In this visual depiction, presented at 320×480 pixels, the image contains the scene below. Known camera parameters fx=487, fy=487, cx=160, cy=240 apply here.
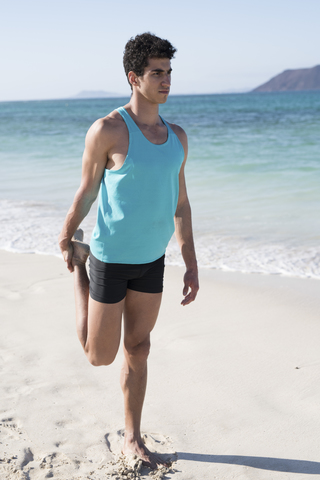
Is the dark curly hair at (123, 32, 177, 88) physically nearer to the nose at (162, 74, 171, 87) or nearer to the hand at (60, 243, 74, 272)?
the nose at (162, 74, 171, 87)

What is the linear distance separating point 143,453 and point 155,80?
5.84 feet

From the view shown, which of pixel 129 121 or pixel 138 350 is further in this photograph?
pixel 138 350

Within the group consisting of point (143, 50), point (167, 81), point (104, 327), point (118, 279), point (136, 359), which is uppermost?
point (143, 50)

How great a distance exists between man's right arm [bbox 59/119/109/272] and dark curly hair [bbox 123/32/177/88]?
315 mm

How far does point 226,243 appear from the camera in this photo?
21.2 ft

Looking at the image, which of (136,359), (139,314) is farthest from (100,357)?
(139,314)

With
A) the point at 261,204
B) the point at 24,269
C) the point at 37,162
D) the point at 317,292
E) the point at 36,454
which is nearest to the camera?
the point at 36,454

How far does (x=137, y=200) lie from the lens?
2.15 m

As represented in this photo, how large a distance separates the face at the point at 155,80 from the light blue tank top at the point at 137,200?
0.14 metres

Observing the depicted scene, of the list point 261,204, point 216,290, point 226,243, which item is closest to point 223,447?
point 216,290

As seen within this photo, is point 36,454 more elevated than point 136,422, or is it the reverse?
point 136,422

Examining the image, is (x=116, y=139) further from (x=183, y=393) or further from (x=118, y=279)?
(x=183, y=393)

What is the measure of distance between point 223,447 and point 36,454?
95cm

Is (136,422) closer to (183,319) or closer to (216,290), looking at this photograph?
(183,319)
